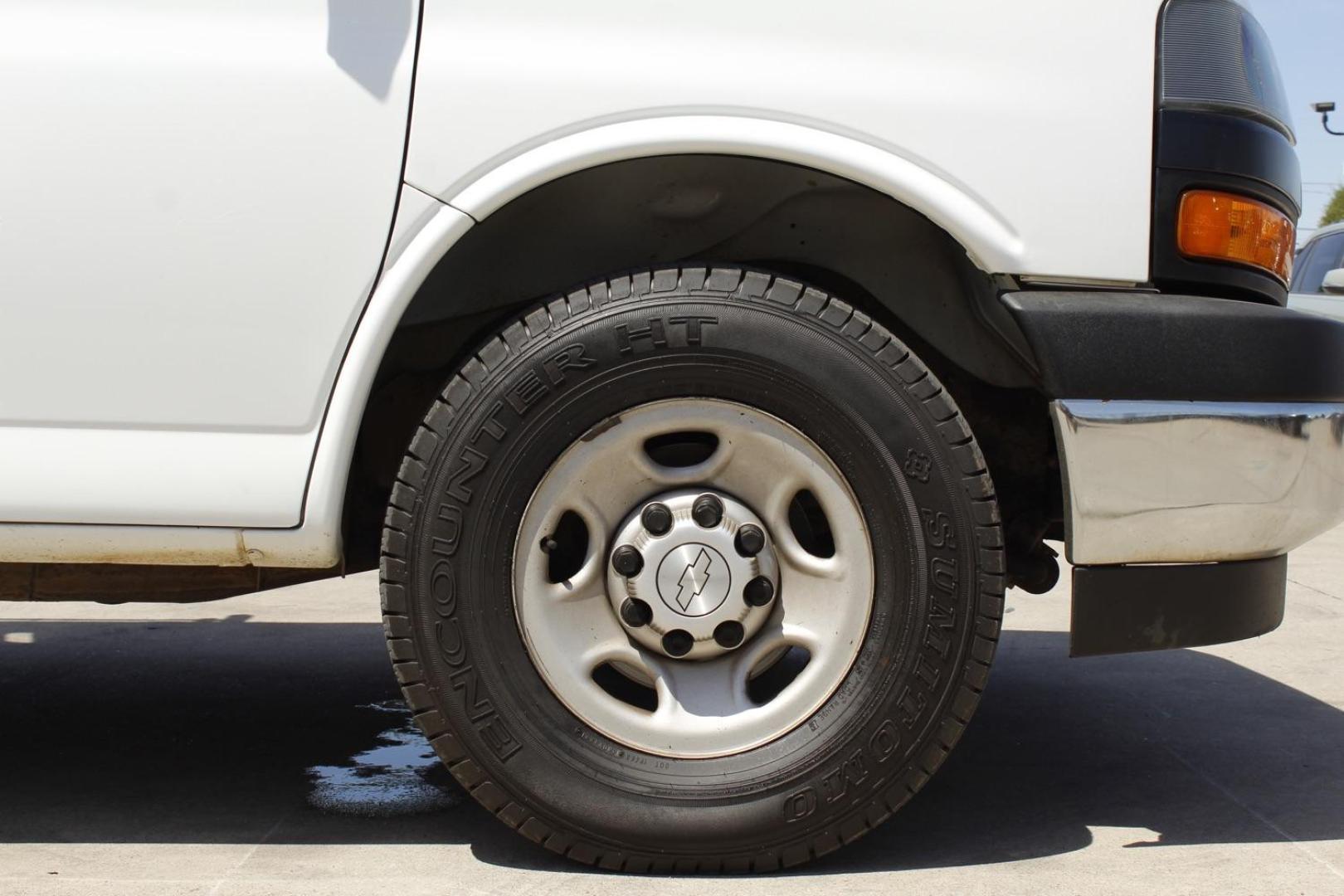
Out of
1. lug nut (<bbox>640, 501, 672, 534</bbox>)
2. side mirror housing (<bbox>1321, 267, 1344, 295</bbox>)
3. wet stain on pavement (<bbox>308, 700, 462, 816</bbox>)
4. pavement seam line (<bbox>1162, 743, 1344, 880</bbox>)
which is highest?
side mirror housing (<bbox>1321, 267, 1344, 295</bbox>)

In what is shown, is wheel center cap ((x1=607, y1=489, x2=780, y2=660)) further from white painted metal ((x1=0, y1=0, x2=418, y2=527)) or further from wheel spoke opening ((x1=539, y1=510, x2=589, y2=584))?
white painted metal ((x1=0, y1=0, x2=418, y2=527))

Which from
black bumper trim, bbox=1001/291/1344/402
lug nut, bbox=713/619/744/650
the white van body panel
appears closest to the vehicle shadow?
lug nut, bbox=713/619/744/650

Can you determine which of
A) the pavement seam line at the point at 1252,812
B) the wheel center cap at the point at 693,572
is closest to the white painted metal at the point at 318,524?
the wheel center cap at the point at 693,572

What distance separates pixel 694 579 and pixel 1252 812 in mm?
1268

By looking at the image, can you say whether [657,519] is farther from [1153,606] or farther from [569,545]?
[1153,606]

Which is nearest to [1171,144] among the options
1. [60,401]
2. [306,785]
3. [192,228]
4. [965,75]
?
[965,75]

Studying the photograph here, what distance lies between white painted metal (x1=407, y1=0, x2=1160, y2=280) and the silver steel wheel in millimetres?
436

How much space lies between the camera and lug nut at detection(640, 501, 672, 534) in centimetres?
233

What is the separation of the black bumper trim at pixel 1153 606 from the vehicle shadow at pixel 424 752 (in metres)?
0.44

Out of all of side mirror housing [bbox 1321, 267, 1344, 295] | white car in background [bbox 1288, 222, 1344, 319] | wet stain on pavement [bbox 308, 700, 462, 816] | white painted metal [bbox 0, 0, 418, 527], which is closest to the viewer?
white painted metal [bbox 0, 0, 418, 527]

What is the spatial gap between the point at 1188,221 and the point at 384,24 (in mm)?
1317

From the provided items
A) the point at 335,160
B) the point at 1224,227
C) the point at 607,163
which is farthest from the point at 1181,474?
the point at 335,160

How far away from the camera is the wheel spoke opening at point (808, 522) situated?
2480mm

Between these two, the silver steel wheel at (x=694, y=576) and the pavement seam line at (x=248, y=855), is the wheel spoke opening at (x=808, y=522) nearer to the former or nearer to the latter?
the silver steel wheel at (x=694, y=576)
